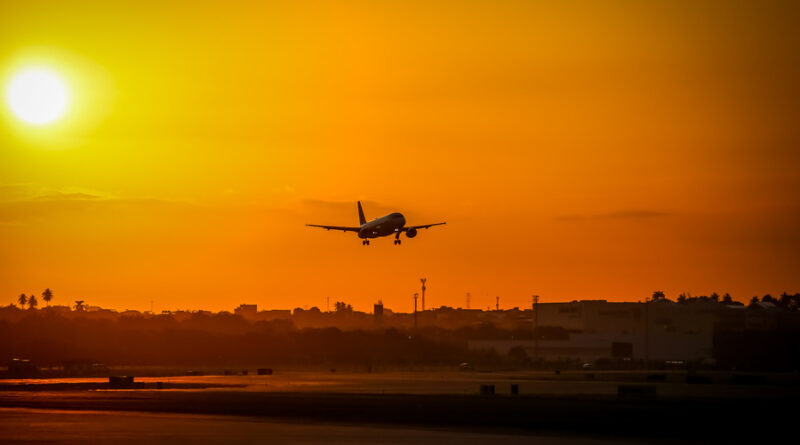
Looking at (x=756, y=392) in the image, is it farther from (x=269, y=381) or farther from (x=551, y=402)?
(x=269, y=381)

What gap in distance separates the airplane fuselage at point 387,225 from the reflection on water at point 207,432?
73793 mm

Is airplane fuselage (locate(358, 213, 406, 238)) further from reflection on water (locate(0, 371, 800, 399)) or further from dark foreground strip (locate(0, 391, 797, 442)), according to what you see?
dark foreground strip (locate(0, 391, 797, 442))

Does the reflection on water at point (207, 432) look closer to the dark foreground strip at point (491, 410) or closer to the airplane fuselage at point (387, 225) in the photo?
the dark foreground strip at point (491, 410)

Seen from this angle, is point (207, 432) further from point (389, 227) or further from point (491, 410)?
point (389, 227)

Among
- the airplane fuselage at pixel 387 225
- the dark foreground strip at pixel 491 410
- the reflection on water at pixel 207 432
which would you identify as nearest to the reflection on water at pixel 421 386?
the dark foreground strip at pixel 491 410

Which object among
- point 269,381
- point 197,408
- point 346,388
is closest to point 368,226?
point 269,381

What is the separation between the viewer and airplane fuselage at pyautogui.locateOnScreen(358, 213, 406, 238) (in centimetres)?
16325

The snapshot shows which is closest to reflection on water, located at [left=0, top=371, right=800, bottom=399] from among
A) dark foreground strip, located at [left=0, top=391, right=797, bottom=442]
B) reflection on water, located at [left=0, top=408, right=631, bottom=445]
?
dark foreground strip, located at [left=0, top=391, right=797, bottom=442]

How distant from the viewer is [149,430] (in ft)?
264

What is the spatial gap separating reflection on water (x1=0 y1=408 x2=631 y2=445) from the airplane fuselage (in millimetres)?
73793

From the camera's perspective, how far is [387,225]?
163250 mm

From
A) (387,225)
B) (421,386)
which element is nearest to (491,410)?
(421,386)

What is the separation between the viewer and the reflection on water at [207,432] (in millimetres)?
74062

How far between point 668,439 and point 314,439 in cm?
2221
